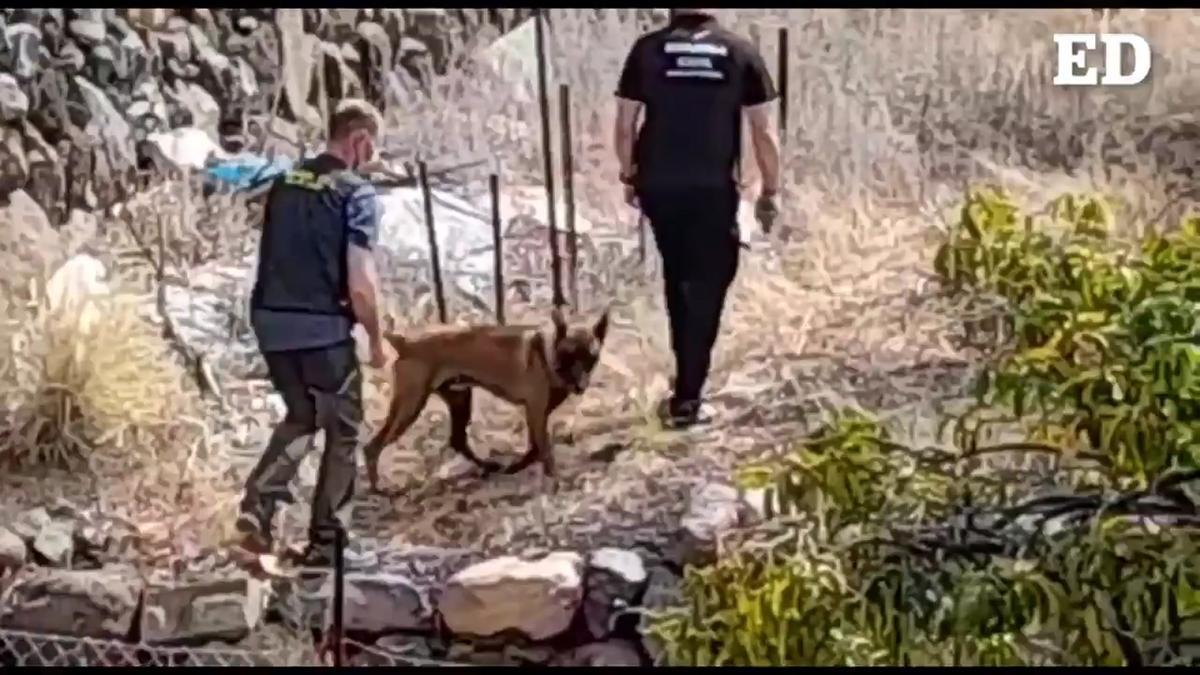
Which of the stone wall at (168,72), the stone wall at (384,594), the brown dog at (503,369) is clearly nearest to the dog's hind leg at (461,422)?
the brown dog at (503,369)

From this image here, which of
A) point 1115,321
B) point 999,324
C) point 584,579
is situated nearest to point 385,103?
point 584,579

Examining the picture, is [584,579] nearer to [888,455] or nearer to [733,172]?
[888,455]

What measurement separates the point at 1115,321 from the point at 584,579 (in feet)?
2.05

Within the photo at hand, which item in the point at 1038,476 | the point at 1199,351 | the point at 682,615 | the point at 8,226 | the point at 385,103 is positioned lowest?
the point at 682,615

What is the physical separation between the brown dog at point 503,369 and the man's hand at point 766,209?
0.19 metres

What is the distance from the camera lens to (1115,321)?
175cm

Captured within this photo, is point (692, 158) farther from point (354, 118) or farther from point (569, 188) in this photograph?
point (354, 118)

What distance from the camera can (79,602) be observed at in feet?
5.90

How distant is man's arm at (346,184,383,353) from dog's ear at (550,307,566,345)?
0.19 metres

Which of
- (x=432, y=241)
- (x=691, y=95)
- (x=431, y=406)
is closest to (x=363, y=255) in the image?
(x=432, y=241)

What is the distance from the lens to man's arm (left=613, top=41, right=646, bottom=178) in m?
1.78

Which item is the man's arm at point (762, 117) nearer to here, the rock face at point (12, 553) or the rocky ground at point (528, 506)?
the rocky ground at point (528, 506)

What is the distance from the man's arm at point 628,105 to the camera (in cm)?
178

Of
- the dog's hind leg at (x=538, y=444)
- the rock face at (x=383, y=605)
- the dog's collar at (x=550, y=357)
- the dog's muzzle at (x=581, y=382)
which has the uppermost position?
the dog's collar at (x=550, y=357)
